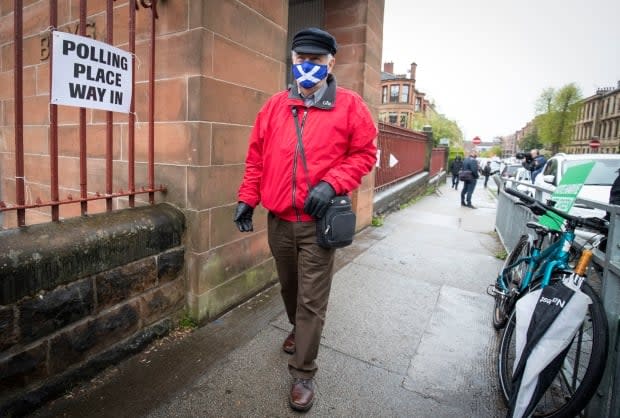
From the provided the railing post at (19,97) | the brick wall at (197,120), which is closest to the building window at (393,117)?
the brick wall at (197,120)

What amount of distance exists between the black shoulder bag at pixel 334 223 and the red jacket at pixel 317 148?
0.05 metres

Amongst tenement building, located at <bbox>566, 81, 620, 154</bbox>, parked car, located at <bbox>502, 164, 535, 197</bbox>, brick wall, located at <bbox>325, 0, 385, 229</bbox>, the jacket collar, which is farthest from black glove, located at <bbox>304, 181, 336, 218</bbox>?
tenement building, located at <bbox>566, 81, 620, 154</bbox>

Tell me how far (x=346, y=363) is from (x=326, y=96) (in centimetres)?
185

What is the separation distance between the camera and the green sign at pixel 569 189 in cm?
237

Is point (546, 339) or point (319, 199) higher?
point (319, 199)

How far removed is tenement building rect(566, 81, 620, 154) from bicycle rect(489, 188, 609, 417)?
2279 inches

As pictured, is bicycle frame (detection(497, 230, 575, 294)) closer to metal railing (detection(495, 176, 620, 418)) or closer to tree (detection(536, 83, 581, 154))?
metal railing (detection(495, 176, 620, 418))

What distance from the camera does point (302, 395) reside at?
87.8 inches

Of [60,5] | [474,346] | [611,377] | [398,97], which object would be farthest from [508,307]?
[398,97]

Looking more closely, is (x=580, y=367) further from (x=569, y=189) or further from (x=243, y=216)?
(x=243, y=216)

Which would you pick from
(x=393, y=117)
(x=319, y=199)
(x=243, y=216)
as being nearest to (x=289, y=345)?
(x=243, y=216)

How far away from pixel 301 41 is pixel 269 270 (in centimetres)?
239

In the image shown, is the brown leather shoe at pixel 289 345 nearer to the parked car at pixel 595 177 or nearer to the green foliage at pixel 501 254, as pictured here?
the green foliage at pixel 501 254

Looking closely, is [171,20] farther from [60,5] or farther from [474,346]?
[474,346]
